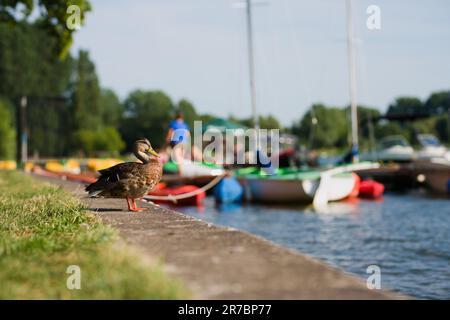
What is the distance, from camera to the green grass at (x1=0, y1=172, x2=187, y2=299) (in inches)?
183

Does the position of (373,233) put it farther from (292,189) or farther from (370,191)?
(370,191)

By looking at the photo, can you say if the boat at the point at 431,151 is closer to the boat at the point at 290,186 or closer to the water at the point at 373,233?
the water at the point at 373,233

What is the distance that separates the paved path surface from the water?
6581 millimetres

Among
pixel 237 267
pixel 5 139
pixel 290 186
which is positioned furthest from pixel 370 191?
pixel 5 139

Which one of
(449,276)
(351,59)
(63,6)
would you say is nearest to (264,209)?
(63,6)

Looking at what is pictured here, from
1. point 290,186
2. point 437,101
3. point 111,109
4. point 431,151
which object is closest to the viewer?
point 290,186

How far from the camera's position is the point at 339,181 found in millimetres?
36312

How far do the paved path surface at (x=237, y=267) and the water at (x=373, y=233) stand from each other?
658cm

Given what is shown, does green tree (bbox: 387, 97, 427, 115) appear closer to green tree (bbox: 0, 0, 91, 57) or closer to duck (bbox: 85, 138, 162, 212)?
green tree (bbox: 0, 0, 91, 57)

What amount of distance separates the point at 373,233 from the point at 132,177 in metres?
15.0

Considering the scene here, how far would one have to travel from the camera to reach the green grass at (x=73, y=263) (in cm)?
465

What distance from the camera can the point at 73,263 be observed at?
548cm

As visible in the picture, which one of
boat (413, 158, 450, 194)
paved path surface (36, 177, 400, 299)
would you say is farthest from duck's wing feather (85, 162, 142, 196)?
boat (413, 158, 450, 194)
